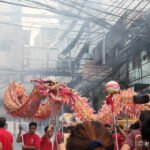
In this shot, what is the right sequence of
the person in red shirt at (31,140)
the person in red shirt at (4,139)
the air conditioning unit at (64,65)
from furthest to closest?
the air conditioning unit at (64,65), the person in red shirt at (31,140), the person in red shirt at (4,139)

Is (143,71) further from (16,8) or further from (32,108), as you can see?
(32,108)

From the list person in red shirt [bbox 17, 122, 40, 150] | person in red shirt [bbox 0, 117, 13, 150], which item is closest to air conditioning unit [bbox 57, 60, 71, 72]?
person in red shirt [bbox 17, 122, 40, 150]

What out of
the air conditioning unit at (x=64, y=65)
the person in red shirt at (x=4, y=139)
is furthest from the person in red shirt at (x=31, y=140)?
the air conditioning unit at (x=64, y=65)

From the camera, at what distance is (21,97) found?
6.16 metres

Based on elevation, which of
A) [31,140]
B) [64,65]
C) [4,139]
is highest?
[64,65]

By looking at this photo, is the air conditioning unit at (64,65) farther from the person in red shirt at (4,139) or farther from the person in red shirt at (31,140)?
the person in red shirt at (4,139)

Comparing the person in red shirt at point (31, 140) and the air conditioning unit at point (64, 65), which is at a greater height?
the air conditioning unit at point (64, 65)

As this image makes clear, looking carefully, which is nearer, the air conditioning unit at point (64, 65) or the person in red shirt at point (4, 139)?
the person in red shirt at point (4, 139)

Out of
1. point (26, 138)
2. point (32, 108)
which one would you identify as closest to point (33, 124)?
point (26, 138)

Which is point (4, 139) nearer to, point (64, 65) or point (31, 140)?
point (31, 140)

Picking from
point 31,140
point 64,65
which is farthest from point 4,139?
point 64,65

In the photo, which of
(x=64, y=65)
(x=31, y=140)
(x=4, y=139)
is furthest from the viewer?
(x=64, y=65)

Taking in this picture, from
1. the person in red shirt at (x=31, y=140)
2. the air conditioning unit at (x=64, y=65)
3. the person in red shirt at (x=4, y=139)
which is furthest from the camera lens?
the air conditioning unit at (x=64, y=65)

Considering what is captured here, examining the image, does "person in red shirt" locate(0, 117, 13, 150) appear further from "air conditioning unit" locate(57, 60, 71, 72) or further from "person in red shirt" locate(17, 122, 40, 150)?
"air conditioning unit" locate(57, 60, 71, 72)
